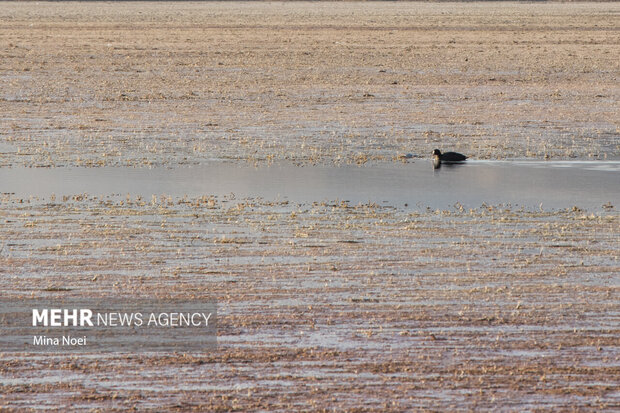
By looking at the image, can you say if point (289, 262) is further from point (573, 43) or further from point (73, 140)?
point (573, 43)

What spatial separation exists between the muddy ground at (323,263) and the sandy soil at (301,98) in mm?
142

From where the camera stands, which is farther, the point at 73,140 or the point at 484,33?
the point at 484,33

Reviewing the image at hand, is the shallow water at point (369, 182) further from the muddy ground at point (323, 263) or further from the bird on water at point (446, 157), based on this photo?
the muddy ground at point (323, 263)

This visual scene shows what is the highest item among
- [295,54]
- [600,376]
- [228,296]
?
[295,54]

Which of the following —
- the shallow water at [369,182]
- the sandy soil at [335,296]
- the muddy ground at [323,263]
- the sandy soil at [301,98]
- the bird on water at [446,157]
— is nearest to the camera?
the sandy soil at [335,296]

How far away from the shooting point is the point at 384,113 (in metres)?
25.8

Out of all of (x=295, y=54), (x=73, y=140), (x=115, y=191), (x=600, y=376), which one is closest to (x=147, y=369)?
(x=600, y=376)

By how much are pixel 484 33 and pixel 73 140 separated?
45000 mm

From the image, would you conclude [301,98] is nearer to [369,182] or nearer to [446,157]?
[446,157]

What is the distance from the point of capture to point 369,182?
55.2 feet

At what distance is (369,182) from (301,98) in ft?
40.7

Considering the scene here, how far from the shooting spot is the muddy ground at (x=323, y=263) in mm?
8250

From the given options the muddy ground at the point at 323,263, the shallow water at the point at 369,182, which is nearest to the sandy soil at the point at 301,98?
the muddy ground at the point at 323,263

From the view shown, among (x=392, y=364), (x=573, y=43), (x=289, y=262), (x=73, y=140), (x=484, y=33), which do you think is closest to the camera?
(x=392, y=364)
